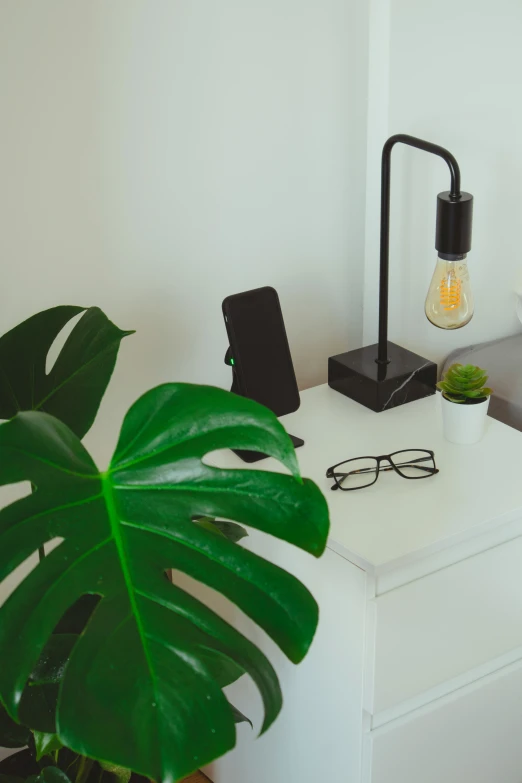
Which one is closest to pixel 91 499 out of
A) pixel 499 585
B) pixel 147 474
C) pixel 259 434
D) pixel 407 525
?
pixel 147 474

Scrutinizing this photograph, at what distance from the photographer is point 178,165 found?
4.29 feet

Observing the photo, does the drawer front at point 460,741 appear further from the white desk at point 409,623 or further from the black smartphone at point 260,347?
the black smartphone at point 260,347

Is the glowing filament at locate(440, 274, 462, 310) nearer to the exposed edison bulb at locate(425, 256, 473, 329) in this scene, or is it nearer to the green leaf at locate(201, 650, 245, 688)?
the exposed edison bulb at locate(425, 256, 473, 329)

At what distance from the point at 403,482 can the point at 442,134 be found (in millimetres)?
630

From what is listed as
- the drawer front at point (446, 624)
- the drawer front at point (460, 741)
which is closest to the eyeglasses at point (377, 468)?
the drawer front at point (446, 624)

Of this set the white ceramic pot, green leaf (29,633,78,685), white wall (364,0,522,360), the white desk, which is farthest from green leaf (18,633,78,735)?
white wall (364,0,522,360)

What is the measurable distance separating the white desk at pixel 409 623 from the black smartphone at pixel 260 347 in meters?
0.07

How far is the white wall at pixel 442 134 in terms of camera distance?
1.41 metres

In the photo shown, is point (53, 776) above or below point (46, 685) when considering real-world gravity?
below

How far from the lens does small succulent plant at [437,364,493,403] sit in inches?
48.8

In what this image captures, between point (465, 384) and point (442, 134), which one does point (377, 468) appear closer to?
point (465, 384)

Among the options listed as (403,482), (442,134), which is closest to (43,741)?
(403,482)

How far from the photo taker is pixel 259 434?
701mm

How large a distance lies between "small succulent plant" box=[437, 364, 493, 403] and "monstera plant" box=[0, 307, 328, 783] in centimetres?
58
